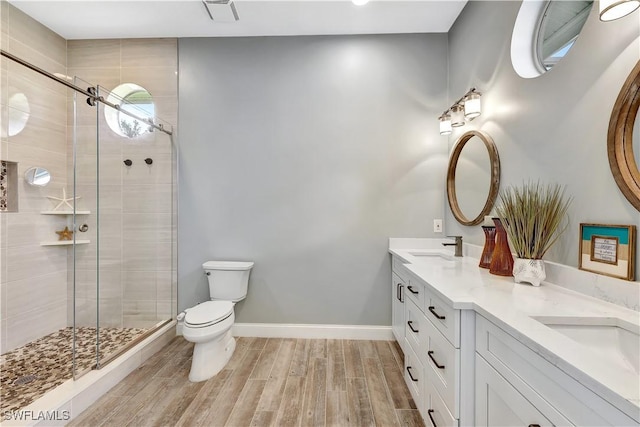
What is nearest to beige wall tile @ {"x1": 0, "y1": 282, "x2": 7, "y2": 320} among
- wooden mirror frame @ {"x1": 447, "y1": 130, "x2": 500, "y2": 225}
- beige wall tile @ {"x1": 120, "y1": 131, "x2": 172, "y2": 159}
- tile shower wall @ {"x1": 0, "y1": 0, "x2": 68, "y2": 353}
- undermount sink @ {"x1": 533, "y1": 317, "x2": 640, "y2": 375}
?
tile shower wall @ {"x1": 0, "y1": 0, "x2": 68, "y2": 353}

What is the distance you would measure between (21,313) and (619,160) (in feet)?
12.6

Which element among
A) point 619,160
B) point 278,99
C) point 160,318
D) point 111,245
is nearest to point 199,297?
point 160,318

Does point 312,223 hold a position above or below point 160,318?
above

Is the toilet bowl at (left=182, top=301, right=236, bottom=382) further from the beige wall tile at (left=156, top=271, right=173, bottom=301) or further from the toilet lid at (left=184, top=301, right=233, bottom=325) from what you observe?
the beige wall tile at (left=156, top=271, right=173, bottom=301)

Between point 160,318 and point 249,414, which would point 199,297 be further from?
point 249,414

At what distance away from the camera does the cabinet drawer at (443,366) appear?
40.8 inches

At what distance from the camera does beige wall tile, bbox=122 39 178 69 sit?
249 cm

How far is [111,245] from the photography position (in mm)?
2111

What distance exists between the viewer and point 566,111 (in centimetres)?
120

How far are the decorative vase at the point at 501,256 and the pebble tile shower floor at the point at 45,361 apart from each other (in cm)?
259

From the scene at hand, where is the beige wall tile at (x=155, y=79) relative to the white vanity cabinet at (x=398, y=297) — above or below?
above

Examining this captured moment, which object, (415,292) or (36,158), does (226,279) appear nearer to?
(415,292)

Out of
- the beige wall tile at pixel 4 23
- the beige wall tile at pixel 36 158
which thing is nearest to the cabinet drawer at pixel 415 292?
the beige wall tile at pixel 36 158

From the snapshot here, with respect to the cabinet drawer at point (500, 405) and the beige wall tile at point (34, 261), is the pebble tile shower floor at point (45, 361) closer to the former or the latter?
the beige wall tile at point (34, 261)
